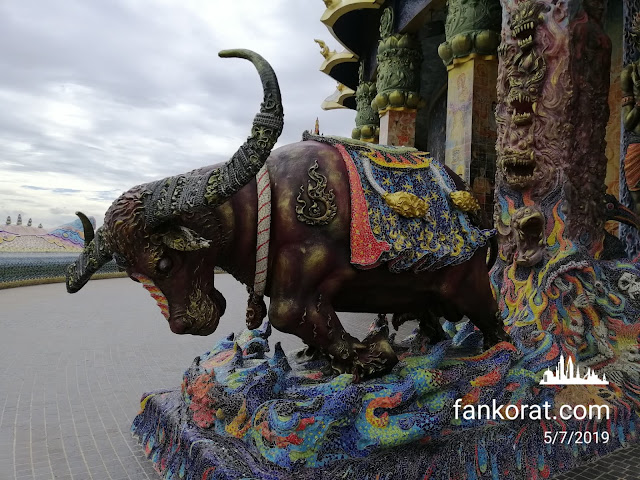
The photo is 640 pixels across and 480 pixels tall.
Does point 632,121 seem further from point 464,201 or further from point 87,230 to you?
point 87,230

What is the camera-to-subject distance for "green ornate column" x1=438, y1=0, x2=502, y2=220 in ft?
23.2

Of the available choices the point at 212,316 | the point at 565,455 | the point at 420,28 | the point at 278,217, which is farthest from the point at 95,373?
the point at 420,28

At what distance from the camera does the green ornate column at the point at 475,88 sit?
23.2ft

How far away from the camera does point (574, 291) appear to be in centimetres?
433

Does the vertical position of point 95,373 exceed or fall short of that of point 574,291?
it falls short

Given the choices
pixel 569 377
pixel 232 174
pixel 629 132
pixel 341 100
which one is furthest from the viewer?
pixel 341 100

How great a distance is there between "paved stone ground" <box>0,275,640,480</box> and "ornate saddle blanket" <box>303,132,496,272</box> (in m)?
1.77

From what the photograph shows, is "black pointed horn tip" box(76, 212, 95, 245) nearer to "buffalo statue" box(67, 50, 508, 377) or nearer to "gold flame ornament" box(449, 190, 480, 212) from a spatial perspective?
"buffalo statue" box(67, 50, 508, 377)

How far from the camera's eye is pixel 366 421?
8.61 ft

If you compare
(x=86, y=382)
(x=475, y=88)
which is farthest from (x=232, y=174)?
(x=475, y=88)

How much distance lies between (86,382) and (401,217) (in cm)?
398

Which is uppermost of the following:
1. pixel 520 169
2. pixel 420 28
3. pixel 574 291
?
pixel 420 28

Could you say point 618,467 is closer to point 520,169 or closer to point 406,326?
point 520,169

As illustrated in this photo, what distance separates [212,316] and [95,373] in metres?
3.54
